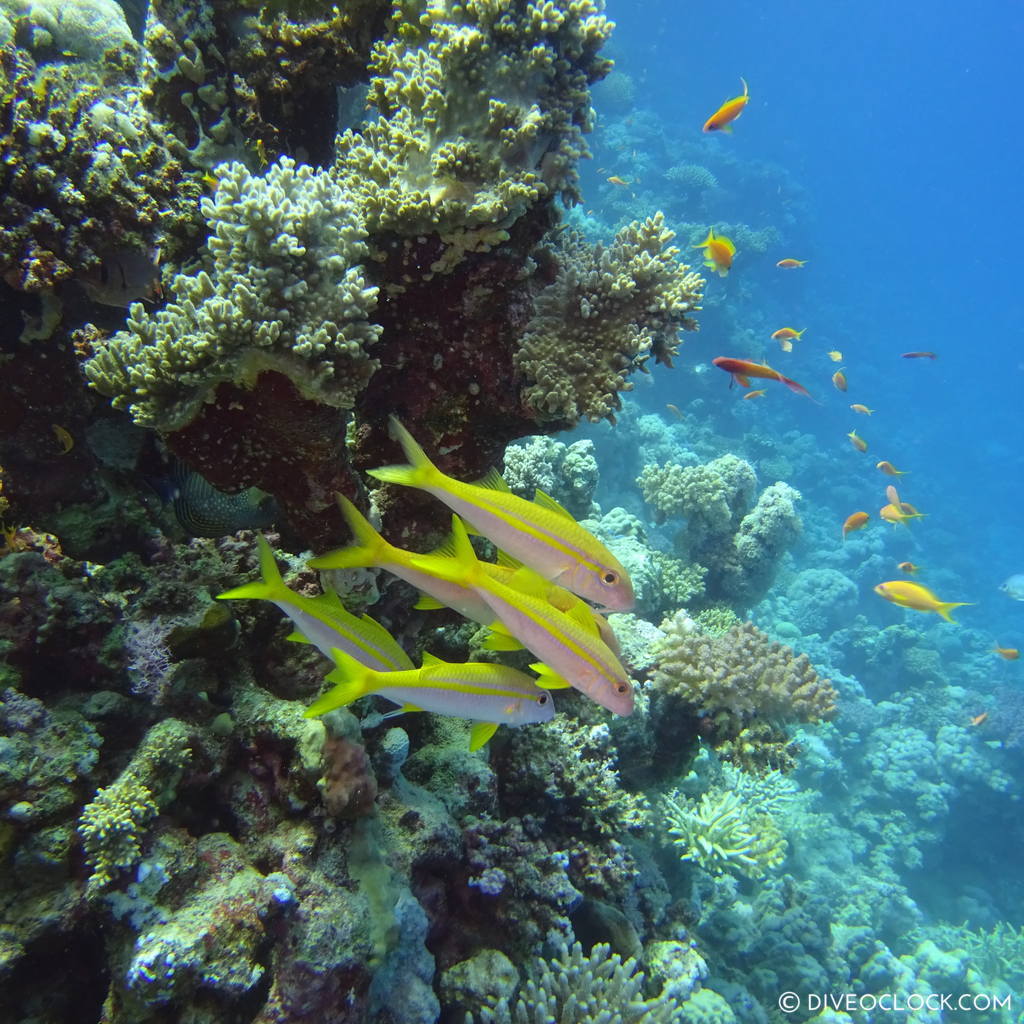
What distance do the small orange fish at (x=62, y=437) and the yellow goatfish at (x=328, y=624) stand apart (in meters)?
1.37

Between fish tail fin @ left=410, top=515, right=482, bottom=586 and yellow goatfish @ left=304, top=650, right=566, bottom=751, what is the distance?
379 mm

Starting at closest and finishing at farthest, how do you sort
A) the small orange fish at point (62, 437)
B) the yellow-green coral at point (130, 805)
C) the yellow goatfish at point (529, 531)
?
the yellow-green coral at point (130, 805)
the yellow goatfish at point (529, 531)
the small orange fish at point (62, 437)

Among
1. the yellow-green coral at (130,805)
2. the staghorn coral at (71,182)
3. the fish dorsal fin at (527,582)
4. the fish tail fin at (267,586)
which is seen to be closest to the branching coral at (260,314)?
the staghorn coral at (71,182)

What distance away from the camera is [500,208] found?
2.72 metres

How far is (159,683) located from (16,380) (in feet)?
5.48

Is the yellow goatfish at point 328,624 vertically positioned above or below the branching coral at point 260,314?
below

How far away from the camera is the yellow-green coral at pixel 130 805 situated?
2182 millimetres

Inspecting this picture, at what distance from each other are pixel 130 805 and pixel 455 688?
1.32m

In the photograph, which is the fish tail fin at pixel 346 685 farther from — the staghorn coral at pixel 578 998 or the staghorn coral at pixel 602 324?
the staghorn coral at pixel 578 998

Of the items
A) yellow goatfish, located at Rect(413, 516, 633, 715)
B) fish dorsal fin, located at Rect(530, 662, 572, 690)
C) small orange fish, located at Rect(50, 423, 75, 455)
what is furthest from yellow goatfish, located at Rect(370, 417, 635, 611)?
small orange fish, located at Rect(50, 423, 75, 455)

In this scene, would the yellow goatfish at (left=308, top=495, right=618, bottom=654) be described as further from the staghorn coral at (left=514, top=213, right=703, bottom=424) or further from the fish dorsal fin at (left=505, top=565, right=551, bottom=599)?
the staghorn coral at (left=514, top=213, right=703, bottom=424)

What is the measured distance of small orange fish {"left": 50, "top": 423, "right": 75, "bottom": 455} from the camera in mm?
2971

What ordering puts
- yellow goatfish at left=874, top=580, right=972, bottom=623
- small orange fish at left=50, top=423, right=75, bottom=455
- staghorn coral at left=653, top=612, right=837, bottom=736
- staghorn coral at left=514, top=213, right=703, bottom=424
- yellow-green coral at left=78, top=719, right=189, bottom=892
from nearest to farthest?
1. yellow-green coral at left=78, top=719, right=189, bottom=892
2. small orange fish at left=50, top=423, right=75, bottom=455
3. staghorn coral at left=514, top=213, right=703, bottom=424
4. staghorn coral at left=653, top=612, right=837, bottom=736
5. yellow goatfish at left=874, top=580, right=972, bottom=623

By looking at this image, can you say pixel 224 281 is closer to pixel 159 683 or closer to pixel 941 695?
pixel 159 683
